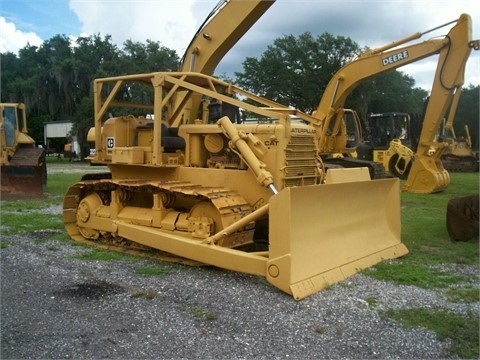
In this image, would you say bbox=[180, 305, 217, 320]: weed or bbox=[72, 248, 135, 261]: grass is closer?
bbox=[180, 305, 217, 320]: weed

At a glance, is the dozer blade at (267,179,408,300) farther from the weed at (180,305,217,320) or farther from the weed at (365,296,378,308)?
the weed at (180,305,217,320)

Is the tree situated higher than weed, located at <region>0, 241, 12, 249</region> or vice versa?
the tree

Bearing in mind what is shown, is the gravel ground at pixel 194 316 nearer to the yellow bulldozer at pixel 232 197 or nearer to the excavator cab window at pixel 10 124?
the yellow bulldozer at pixel 232 197

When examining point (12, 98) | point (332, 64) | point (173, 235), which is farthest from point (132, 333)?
point (12, 98)

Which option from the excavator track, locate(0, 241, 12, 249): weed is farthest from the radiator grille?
locate(0, 241, 12, 249): weed

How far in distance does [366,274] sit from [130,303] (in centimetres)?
261

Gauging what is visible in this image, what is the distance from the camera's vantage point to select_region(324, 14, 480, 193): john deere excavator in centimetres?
1238

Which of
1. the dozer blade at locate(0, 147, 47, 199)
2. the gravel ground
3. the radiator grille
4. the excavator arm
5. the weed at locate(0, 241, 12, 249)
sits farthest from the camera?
the dozer blade at locate(0, 147, 47, 199)

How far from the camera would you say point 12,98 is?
38.8 m

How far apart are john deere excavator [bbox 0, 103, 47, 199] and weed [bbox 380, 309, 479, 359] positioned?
10.4m

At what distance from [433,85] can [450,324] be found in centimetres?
1024

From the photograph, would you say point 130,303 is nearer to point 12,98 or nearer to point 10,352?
point 10,352

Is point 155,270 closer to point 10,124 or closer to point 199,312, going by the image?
point 199,312

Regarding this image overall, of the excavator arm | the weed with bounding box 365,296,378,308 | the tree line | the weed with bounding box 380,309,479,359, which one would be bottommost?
the weed with bounding box 380,309,479,359
